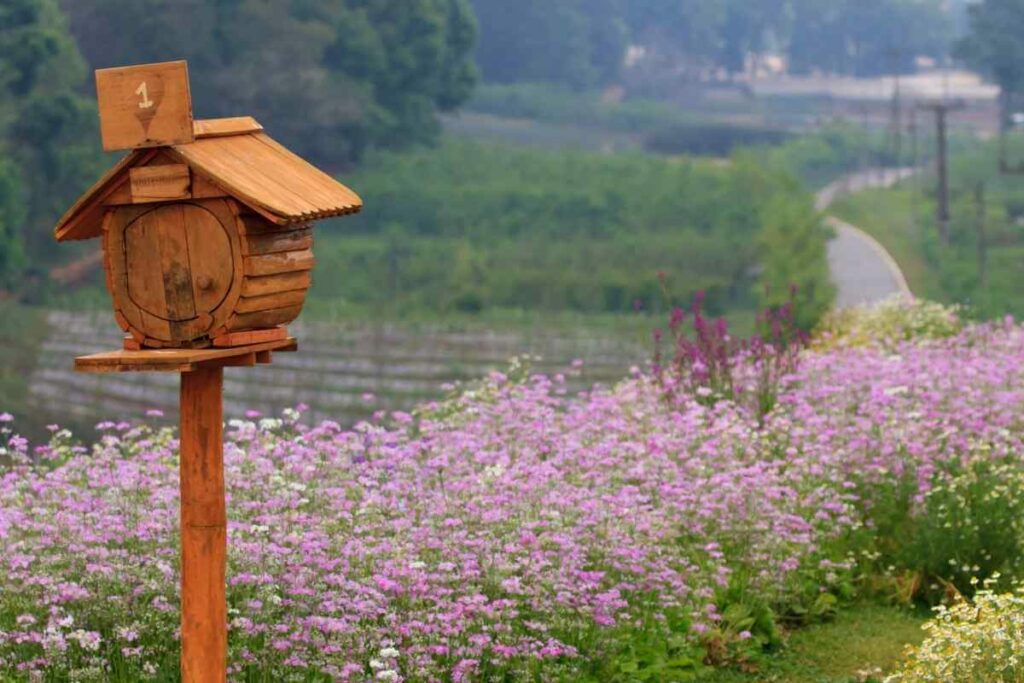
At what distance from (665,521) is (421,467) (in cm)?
128

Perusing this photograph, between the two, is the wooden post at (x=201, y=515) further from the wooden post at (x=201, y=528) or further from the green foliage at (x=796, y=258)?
the green foliage at (x=796, y=258)

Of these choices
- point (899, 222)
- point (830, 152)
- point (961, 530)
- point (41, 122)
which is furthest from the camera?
point (830, 152)

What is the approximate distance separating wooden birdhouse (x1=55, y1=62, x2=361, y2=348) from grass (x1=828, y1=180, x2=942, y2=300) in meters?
34.2

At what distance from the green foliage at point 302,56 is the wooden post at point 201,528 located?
43.0 m

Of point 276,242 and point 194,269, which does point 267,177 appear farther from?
point 194,269

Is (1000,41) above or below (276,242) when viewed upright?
above

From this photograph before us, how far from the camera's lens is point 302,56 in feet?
166

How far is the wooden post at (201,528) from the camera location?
19.7ft

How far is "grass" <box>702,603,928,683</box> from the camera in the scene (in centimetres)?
853

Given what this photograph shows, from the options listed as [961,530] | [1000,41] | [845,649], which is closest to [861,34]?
[1000,41]

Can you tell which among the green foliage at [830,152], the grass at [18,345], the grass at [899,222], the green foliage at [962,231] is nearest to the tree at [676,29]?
the green foliage at [830,152]

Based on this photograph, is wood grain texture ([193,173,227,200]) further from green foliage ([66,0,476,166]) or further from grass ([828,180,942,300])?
green foliage ([66,0,476,166])

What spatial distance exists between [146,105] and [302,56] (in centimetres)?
4566

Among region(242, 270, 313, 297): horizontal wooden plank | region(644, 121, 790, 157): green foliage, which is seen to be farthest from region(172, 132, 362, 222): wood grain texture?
region(644, 121, 790, 157): green foliage
